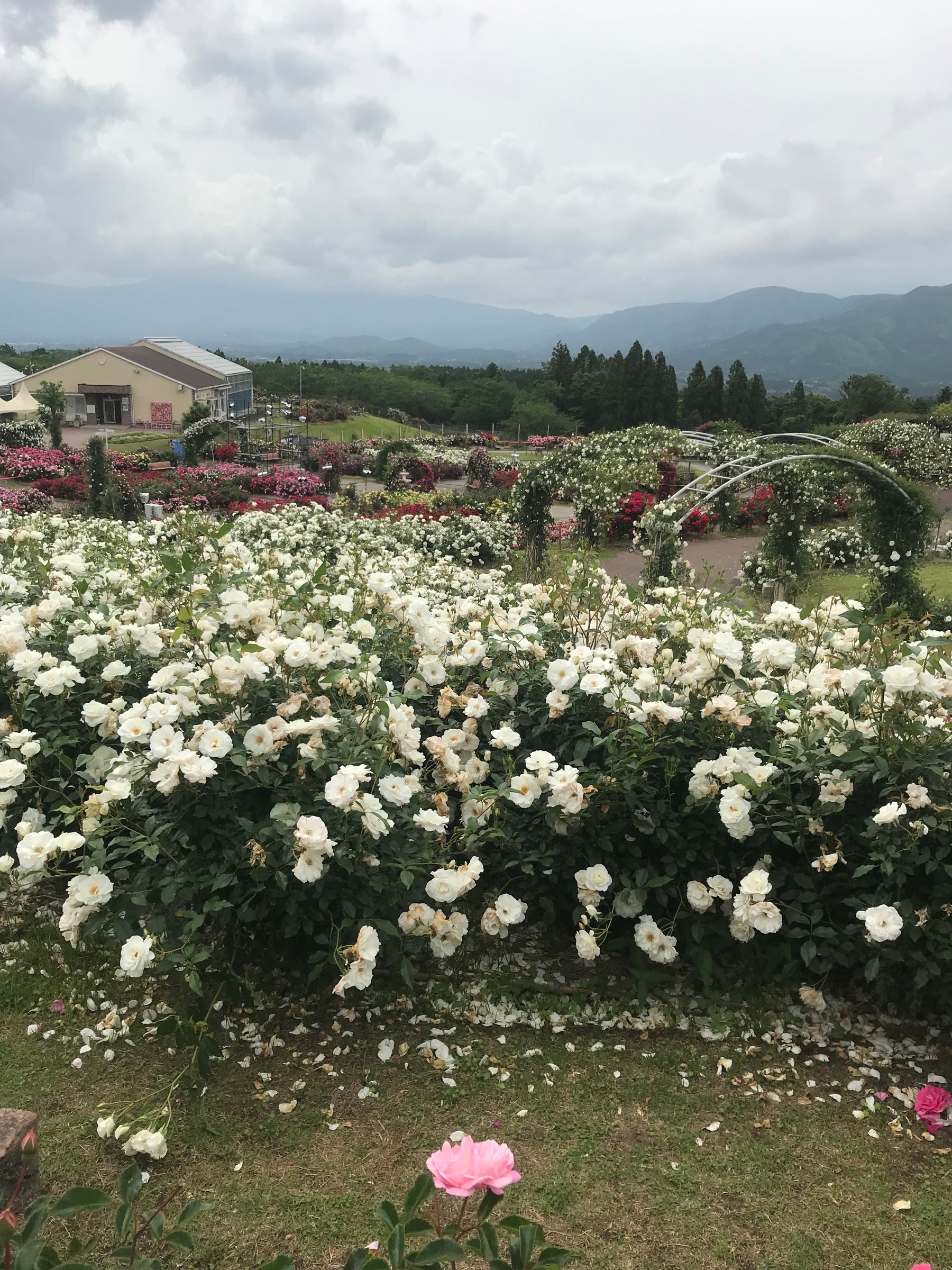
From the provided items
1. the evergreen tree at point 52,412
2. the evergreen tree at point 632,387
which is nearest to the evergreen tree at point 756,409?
the evergreen tree at point 632,387

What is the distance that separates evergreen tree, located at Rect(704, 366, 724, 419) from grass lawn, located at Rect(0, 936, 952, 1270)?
45.5m

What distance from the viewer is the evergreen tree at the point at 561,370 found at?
52.5m

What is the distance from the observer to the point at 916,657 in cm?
299

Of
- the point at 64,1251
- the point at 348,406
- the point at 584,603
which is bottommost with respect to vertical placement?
the point at 64,1251

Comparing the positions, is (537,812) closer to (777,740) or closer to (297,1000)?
(777,740)

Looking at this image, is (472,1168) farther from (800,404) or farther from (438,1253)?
(800,404)

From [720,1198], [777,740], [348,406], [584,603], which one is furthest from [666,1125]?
[348,406]

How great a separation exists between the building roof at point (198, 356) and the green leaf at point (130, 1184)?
48953 millimetres

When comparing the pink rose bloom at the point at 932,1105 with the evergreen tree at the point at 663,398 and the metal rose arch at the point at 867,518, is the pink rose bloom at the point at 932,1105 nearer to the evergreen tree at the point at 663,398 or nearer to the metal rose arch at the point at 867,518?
the metal rose arch at the point at 867,518

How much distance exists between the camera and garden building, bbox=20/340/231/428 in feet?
140

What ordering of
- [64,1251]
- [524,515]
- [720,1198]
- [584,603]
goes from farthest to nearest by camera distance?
[524,515] → [584,603] → [720,1198] → [64,1251]

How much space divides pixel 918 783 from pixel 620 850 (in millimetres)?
1035

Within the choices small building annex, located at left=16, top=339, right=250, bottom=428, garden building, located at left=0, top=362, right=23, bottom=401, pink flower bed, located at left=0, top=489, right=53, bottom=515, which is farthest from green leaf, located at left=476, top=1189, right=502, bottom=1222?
garden building, located at left=0, top=362, right=23, bottom=401

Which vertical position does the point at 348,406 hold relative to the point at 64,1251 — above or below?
above
